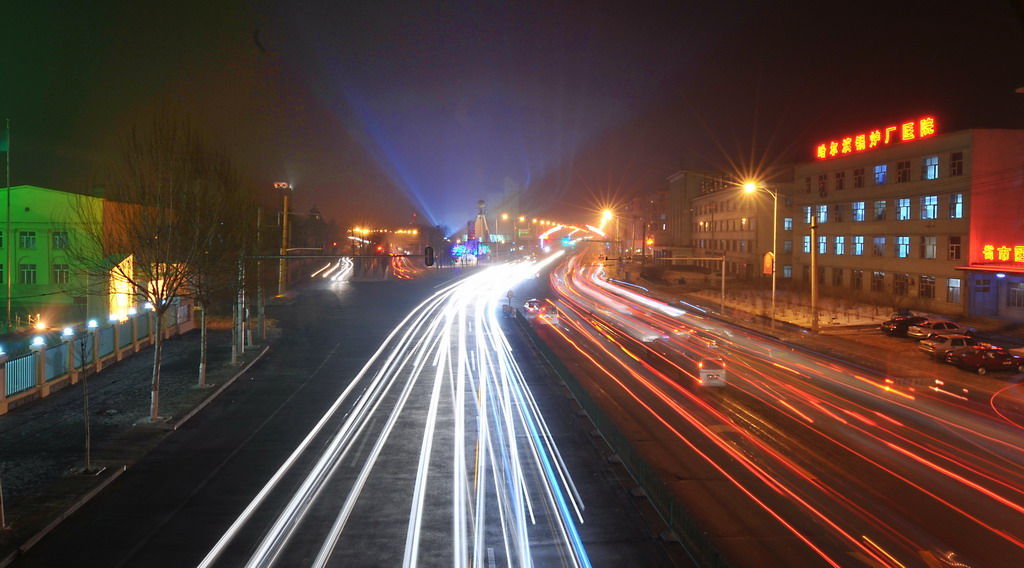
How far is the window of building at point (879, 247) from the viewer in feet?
147

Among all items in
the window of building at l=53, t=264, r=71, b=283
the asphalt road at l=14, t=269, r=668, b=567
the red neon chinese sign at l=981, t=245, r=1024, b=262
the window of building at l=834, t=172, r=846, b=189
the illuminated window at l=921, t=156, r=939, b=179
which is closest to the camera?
the asphalt road at l=14, t=269, r=668, b=567

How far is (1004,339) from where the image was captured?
3175cm

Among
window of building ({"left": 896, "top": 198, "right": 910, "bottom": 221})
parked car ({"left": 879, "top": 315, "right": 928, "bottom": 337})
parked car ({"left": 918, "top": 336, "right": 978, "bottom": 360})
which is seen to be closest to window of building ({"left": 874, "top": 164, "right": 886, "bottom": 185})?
window of building ({"left": 896, "top": 198, "right": 910, "bottom": 221})

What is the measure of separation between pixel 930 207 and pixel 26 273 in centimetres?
6051

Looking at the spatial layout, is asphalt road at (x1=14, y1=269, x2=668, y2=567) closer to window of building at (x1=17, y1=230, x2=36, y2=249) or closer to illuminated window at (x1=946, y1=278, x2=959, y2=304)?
illuminated window at (x1=946, y1=278, x2=959, y2=304)

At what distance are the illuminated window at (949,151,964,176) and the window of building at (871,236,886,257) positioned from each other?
7565mm

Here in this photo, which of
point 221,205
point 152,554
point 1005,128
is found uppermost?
point 1005,128

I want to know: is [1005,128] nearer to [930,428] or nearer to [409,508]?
[930,428]

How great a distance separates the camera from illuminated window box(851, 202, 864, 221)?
4756cm

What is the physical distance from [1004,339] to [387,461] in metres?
33.0

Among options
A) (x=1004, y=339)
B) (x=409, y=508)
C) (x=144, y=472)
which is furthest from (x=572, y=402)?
(x=1004, y=339)

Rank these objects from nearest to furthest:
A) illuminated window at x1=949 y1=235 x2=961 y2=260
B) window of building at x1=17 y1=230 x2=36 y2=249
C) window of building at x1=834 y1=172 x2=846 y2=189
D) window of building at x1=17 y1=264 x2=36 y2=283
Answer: illuminated window at x1=949 y1=235 x2=961 y2=260 < window of building at x1=17 y1=264 x2=36 y2=283 < window of building at x1=17 y1=230 x2=36 y2=249 < window of building at x1=834 y1=172 x2=846 y2=189

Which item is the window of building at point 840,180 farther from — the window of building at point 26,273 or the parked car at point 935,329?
the window of building at point 26,273

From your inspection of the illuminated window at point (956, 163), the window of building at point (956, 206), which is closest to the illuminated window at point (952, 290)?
the window of building at point (956, 206)
